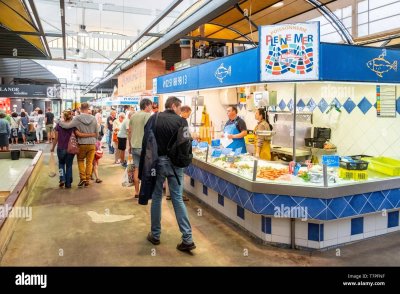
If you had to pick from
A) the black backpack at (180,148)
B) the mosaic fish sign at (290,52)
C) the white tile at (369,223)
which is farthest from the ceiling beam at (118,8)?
the white tile at (369,223)

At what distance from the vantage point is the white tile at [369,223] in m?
4.32

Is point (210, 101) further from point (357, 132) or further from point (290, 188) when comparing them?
point (290, 188)

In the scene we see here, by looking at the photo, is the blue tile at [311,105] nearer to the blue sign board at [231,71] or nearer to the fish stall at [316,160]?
the fish stall at [316,160]

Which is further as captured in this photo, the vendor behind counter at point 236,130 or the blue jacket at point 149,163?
the vendor behind counter at point 236,130

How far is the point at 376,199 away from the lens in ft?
13.8

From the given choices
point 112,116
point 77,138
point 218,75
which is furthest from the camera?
point 112,116

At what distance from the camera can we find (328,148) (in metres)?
5.91

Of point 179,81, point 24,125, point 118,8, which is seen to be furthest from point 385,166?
point 24,125

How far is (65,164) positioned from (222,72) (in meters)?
4.04

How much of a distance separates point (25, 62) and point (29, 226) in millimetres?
15929

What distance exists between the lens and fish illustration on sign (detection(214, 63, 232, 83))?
15.8 ft

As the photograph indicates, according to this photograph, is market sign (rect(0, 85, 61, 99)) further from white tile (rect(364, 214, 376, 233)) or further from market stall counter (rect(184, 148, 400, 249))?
white tile (rect(364, 214, 376, 233))

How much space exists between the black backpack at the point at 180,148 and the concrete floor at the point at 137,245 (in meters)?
1.03
